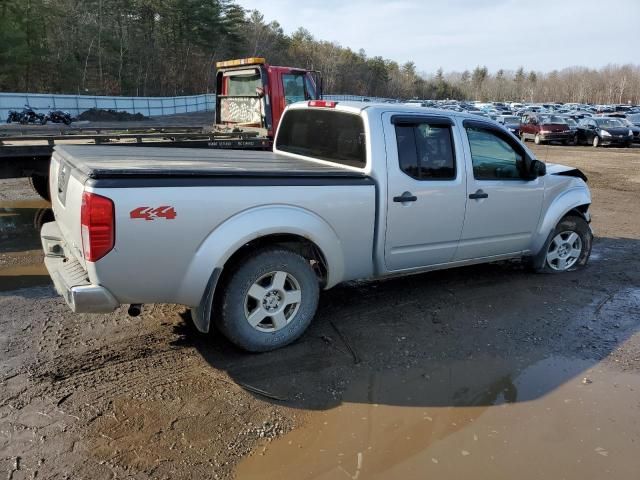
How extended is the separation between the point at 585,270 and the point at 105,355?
5.49m

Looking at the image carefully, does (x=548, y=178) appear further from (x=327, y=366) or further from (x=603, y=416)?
(x=327, y=366)

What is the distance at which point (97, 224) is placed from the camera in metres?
3.20

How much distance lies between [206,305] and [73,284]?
2.88 ft

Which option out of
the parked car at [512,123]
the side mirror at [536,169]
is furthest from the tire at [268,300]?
the parked car at [512,123]

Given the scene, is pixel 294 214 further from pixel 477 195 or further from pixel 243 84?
pixel 243 84

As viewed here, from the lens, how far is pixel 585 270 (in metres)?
6.40

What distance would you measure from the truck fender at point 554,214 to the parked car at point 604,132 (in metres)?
24.7

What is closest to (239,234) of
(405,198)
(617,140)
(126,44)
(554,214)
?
(405,198)

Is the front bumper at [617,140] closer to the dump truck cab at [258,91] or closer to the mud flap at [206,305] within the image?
the dump truck cab at [258,91]

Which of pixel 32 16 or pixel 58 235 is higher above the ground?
pixel 32 16

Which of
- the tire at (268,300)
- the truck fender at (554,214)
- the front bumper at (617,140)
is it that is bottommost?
the tire at (268,300)

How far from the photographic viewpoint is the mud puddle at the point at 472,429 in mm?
2902

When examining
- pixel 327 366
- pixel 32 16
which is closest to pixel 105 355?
pixel 327 366

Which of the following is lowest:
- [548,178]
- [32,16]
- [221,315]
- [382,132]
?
[221,315]
